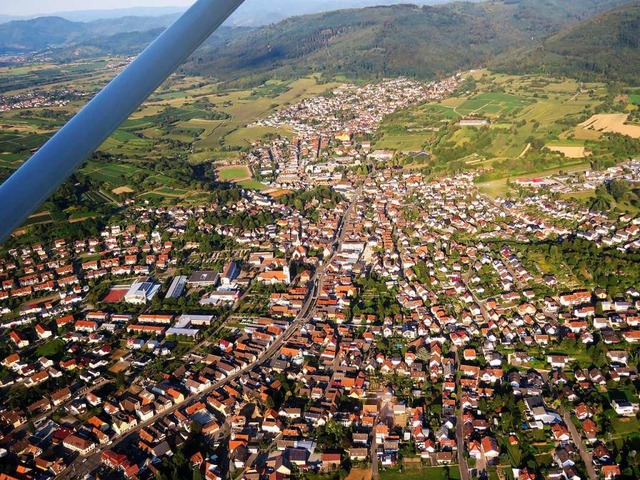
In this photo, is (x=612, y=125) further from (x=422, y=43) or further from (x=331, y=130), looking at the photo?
(x=422, y=43)

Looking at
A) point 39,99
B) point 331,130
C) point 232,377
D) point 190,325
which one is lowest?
point 232,377

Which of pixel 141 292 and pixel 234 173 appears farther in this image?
pixel 234 173

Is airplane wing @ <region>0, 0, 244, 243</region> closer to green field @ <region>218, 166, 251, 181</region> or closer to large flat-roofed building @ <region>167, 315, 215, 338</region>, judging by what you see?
large flat-roofed building @ <region>167, 315, 215, 338</region>

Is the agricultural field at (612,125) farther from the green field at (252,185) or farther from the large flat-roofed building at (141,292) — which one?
the large flat-roofed building at (141,292)

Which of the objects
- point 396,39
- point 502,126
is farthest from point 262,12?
point 502,126

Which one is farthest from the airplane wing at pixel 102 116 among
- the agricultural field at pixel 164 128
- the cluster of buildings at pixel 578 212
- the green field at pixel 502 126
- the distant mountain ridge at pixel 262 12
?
the distant mountain ridge at pixel 262 12

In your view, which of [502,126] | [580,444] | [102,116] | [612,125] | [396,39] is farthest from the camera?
[396,39]
